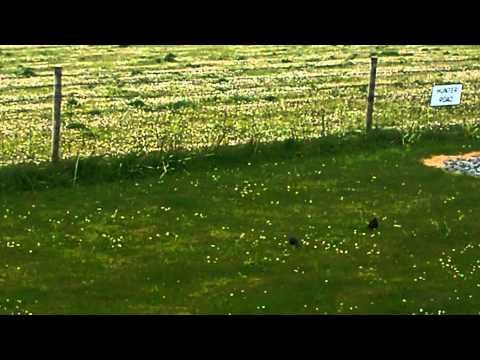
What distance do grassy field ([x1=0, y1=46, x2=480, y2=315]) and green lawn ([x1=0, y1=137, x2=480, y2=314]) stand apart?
38 mm

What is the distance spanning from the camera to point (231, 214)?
1659 cm

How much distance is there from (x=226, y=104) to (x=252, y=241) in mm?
14497

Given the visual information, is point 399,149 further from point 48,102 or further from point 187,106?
point 48,102

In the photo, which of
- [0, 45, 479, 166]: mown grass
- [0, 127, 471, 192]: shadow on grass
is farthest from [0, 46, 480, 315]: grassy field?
[0, 45, 479, 166]: mown grass

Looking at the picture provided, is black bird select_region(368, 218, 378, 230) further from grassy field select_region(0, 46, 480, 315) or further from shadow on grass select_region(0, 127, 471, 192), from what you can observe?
shadow on grass select_region(0, 127, 471, 192)

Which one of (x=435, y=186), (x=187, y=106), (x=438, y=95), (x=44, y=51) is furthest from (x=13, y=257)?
(x=44, y=51)

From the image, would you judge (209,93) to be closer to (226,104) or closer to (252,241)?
(226,104)

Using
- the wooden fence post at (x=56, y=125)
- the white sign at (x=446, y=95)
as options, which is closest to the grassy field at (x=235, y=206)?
the wooden fence post at (x=56, y=125)

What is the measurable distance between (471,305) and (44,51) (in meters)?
38.6

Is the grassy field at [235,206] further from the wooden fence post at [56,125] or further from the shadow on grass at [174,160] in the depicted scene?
the wooden fence post at [56,125]

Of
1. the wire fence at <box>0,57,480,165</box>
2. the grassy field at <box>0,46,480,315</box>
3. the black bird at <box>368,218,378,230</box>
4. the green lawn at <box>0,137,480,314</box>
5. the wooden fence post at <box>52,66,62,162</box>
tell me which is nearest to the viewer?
the green lawn at <box>0,137,480,314</box>

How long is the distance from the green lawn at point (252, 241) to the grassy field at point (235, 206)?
0.04m

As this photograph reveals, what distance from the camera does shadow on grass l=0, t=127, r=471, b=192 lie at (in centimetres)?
1806

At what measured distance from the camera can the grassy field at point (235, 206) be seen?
503 inches
